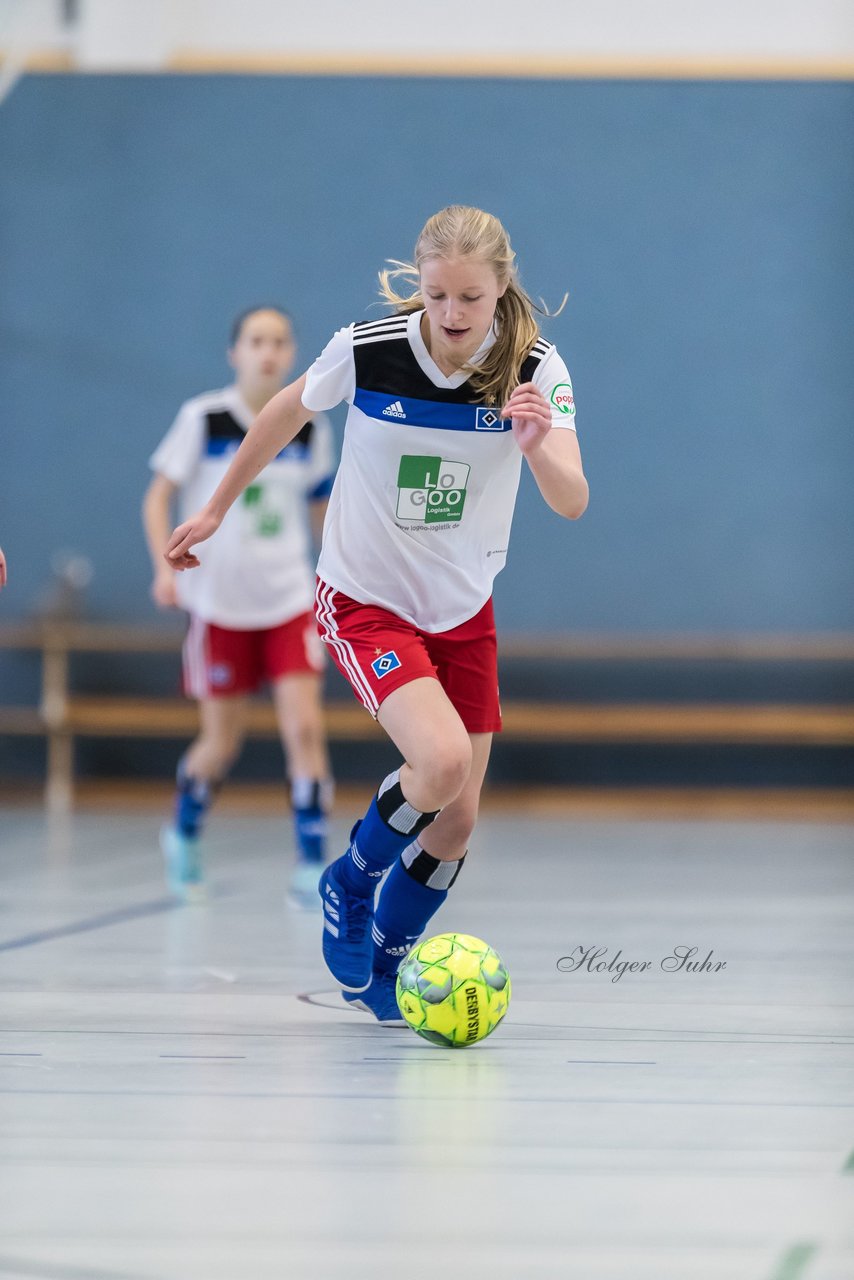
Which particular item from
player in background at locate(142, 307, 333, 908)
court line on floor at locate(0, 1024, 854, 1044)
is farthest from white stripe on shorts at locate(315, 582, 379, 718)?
player in background at locate(142, 307, 333, 908)

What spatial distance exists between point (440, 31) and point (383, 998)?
6.69 metres

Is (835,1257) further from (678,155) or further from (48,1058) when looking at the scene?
(678,155)

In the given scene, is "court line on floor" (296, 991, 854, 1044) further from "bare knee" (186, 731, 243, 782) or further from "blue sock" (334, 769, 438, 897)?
"bare knee" (186, 731, 243, 782)

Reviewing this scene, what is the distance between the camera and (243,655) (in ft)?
16.6

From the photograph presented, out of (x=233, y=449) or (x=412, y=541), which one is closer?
(x=412, y=541)

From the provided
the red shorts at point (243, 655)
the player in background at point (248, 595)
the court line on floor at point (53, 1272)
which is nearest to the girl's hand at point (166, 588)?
the player in background at point (248, 595)

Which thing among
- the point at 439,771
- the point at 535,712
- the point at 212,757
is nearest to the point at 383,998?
the point at 439,771

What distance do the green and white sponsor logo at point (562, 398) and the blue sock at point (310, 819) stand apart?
214 centimetres

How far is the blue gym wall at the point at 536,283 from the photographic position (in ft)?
26.8

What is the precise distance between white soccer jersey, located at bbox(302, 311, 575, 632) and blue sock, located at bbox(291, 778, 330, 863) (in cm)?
183

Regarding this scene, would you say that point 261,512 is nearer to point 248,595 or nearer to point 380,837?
point 248,595

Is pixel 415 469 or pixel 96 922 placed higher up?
pixel 415 469

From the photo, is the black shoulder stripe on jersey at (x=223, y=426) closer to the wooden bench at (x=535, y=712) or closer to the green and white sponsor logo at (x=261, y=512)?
the green and white sponsor logo at (x=261, y=512)

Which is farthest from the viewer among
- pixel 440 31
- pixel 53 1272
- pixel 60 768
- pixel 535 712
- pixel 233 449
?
pixel 440 31
